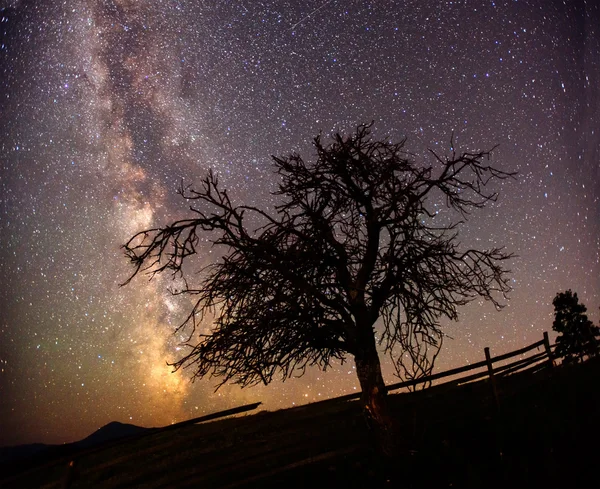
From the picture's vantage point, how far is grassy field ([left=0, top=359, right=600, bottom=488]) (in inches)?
217

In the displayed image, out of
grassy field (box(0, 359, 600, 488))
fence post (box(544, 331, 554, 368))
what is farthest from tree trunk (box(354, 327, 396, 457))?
fence post (box(544, 331, 554, 368))

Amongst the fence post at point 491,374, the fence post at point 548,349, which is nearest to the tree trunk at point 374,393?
the fence post at point 491,374

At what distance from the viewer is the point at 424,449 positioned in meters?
6.93

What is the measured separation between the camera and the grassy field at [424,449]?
217 inches

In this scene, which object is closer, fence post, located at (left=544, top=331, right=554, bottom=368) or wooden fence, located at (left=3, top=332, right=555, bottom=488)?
wooden fence, located at (left=3, top=332, right=555, bottom=488)

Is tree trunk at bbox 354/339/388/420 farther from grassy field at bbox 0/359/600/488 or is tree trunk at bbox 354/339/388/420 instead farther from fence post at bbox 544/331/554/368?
fence post at bbox 544/331/554/368

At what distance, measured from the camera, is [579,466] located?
16.1 ft

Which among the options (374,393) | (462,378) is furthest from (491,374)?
(374,393)

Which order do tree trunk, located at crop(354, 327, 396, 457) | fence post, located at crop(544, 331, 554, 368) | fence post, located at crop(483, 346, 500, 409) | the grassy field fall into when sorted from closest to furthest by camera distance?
the grassy field → tree trunk, located at crop(354, 327, 396, 457) → fence post, located at crop(483, 346, 500, 409) → fence post, located at crop(544, 331, 554, 368)

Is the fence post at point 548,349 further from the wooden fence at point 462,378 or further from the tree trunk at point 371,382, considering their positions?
the tree trunk at point 371,382

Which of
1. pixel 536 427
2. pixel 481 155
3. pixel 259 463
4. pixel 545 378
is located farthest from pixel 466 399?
pixel 481 155

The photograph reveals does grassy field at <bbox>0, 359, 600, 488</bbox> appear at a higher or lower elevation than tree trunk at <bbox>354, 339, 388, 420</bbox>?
lower

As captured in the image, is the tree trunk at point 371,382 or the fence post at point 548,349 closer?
the tree trunk at point 371,382

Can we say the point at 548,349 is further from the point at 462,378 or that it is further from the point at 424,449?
the point at 424,449
